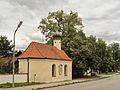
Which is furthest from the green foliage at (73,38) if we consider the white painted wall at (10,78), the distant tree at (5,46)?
the white painted wall at (10,78)

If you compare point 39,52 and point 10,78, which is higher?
point 39,52

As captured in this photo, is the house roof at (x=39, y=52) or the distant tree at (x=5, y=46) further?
the distant tree at (x=5, y=46)

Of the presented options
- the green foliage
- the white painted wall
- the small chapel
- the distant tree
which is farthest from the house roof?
the distant tree

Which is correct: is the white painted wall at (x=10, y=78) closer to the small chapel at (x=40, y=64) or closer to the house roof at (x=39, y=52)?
the small chapel at (x=40, y=64)

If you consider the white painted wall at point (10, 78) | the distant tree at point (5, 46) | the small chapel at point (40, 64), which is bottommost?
the white painted wall at point (10, 78)

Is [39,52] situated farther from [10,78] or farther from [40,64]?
[10,78]

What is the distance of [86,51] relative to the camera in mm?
59656

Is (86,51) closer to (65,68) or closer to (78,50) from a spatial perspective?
(78,50)

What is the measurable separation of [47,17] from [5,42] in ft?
37.2

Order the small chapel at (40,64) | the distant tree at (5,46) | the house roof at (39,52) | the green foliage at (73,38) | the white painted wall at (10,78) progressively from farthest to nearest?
the distant tree at (5,46) → the green foliage at (73,38) → the house roof at (39,52) → the small chapel at (40,64) → the white painted wall at (10,78)

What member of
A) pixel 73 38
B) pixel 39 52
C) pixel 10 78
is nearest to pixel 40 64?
Result: pixel 39 52

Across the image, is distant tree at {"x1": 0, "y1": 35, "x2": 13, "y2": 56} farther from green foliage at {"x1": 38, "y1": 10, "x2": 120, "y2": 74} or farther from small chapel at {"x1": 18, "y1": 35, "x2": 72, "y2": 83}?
small chapel at {"x1": 18, "y1": 35, "x2": 72, "y2": 83}

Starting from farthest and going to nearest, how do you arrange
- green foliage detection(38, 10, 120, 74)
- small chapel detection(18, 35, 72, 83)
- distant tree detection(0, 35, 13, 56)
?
distant tree detection(0, 35, 13, 56), green foliage detection(38, 10, 120, 74), small chapel detection(18, 35, 72, 83)

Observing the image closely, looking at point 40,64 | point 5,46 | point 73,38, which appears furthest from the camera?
point 5,46
